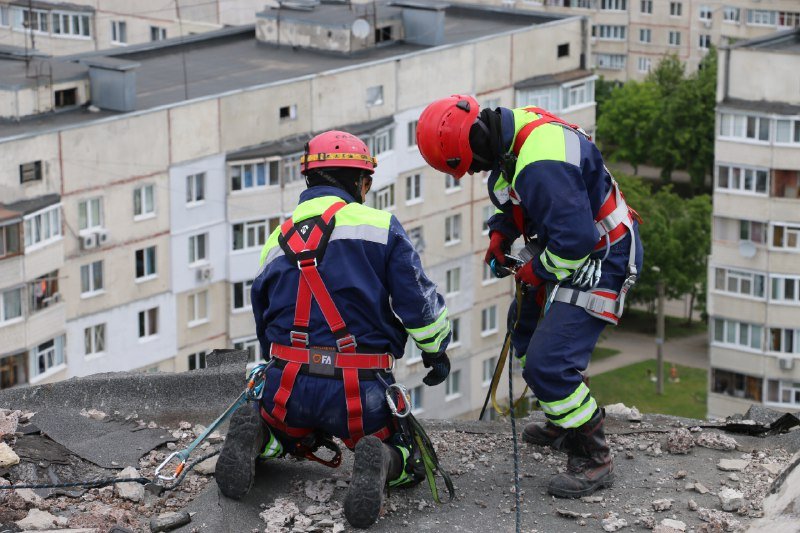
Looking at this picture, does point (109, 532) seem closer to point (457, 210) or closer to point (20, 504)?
point (20, 504)

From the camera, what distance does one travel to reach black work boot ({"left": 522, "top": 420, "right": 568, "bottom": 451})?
1444 cm

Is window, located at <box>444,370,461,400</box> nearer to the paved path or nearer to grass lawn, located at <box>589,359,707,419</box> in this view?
grass lawn, located at <box>589,359,707,419</box>

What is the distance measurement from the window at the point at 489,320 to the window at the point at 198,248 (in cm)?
1208

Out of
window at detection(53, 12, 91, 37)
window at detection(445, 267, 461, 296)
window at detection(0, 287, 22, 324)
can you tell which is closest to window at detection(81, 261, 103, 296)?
window at detection(0, 287, 22, 324)

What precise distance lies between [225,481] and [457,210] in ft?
142

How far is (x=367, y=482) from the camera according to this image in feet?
40.1

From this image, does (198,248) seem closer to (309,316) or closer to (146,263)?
(146,263)

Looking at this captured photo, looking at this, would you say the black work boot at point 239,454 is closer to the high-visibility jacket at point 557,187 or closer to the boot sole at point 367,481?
the boot sole at point 367,481

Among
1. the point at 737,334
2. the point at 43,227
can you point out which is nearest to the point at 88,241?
the point at 43,227

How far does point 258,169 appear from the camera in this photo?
48.4 metres

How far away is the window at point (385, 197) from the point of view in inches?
2055

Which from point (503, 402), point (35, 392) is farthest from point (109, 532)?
point (503, 402)

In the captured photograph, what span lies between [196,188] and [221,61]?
289 inches

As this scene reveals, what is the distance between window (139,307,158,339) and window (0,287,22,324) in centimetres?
434
